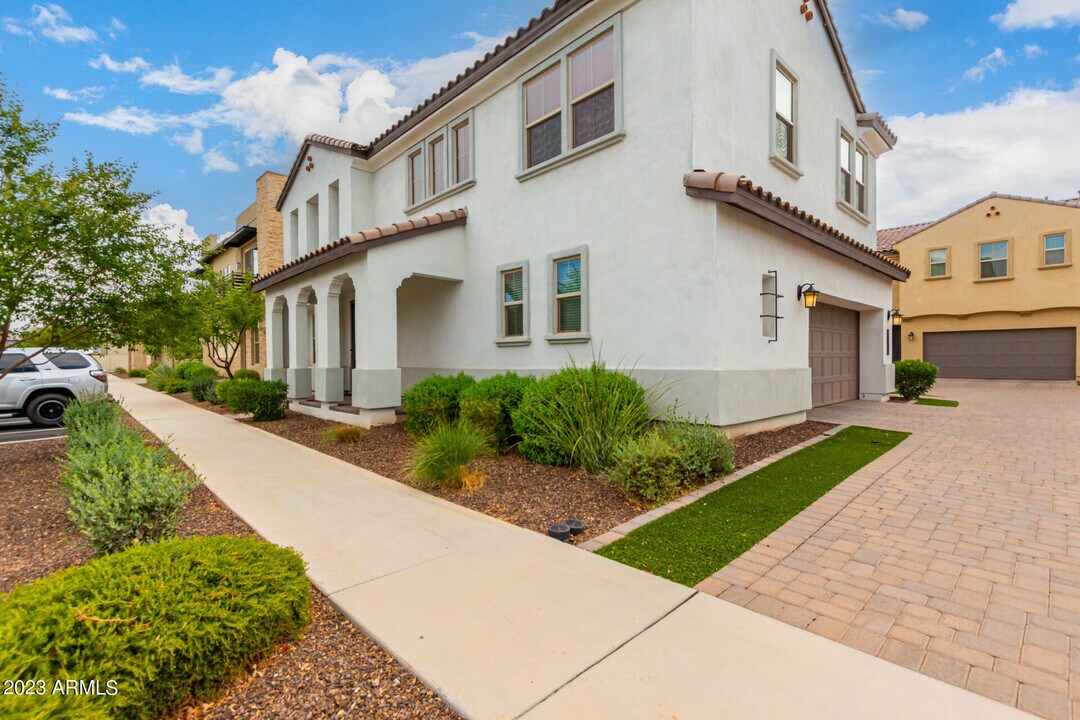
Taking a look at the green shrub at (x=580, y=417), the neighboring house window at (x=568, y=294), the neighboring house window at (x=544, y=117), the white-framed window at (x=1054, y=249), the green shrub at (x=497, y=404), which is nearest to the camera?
the green shrub at (x=580, y=417)

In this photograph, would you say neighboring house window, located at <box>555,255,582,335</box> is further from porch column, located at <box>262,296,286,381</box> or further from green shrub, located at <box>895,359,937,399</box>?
green shrub, located at <box>895,359,937,399</box>

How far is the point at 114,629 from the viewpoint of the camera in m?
2.20

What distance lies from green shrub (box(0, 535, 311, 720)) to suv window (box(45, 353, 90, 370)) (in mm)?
13603

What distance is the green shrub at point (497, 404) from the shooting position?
25.5 ft

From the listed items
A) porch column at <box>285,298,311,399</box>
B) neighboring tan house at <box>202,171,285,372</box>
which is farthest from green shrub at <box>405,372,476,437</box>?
neighboring tan house at <box>202,171,285,372</box>

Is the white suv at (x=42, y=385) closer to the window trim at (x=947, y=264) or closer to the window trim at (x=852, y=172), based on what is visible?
the window trim at (x=852, y=172)

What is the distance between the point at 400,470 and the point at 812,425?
25.5 feet

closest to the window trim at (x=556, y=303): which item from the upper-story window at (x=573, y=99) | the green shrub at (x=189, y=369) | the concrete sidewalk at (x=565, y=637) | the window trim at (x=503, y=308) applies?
the window trim at (x=503, y=308)

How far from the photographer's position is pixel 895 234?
2447 centimetres

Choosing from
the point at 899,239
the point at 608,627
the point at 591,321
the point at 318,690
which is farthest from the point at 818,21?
the point at 899,239

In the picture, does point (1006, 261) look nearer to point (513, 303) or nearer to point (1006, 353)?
point (1006, 353)

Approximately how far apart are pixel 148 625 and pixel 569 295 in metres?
7.62

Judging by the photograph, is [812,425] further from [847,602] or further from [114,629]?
[114,629]

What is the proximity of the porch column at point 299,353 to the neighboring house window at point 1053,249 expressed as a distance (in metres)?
27.2
